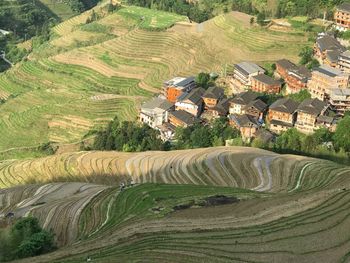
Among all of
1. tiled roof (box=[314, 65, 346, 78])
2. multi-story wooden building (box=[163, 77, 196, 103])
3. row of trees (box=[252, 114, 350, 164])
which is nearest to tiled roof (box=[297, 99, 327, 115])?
row of trees (box=[252, 114, 350, 164])

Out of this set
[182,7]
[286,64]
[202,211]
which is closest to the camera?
[202,211]

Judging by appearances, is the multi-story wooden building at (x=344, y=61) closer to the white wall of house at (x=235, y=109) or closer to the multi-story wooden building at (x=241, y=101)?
the multi-story wooden building at (x=241, y=101)

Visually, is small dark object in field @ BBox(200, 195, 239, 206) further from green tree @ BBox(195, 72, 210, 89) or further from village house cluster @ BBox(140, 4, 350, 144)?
green tree @ BBox(195, 72, 210, 89)

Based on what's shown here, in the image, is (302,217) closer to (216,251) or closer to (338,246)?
(338,246)

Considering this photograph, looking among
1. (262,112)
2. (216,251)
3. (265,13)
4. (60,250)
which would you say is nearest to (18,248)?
(60,250)

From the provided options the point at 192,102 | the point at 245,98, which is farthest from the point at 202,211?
the point at 192,102

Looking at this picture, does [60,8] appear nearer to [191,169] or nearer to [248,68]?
Answer: [248,68]
